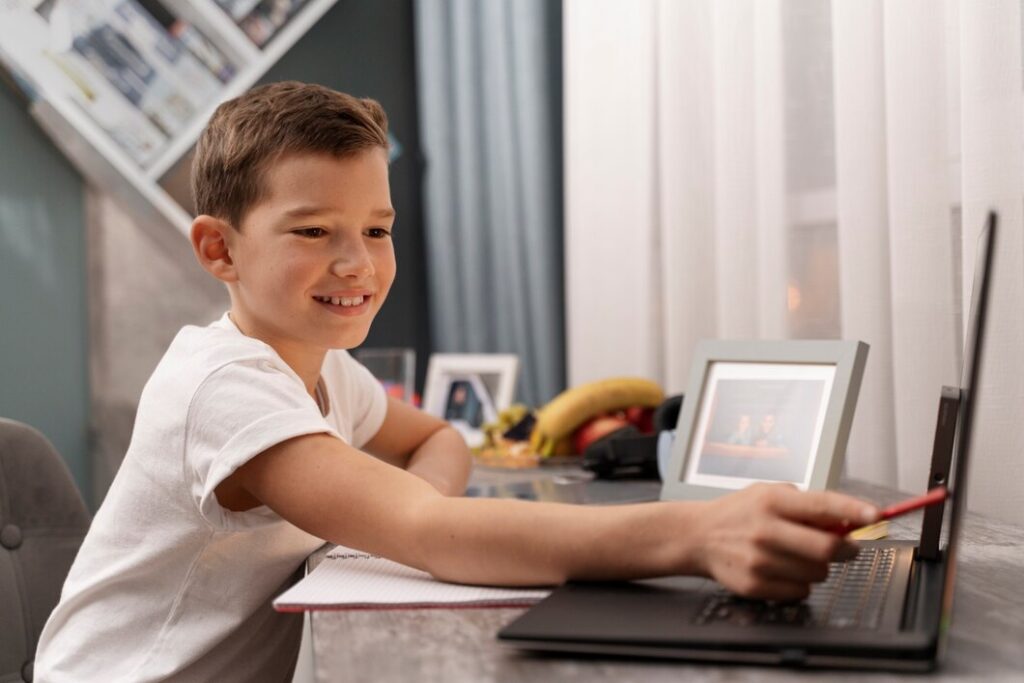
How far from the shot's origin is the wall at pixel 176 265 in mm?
2498

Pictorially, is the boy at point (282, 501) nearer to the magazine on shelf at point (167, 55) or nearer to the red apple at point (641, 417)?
the red apple at point (641, 417)

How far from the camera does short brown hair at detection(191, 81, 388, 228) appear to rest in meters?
1.06

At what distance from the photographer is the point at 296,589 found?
0.82m

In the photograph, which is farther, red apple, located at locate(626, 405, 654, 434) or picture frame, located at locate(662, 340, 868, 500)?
red apple, located at locate(626, 405, 654, 434)

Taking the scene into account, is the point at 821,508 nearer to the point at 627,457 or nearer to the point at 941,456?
the point at 941,456

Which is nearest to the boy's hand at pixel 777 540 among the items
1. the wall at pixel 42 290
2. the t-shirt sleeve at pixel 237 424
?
the t-shirt sleeve at pixel 237 424

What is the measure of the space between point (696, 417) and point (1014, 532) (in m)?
0.35

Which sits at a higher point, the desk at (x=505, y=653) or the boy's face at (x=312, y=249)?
the boy's face at (x=312, y=249)

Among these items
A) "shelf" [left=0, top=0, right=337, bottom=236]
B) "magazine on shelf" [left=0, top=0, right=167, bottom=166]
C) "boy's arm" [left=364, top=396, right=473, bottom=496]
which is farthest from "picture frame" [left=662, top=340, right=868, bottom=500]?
"magazine on shelf" [left=0, top=0, right=167, bottom=166]

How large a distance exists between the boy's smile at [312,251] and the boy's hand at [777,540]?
0.50m

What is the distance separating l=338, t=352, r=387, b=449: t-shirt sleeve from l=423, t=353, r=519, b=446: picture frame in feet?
2.54

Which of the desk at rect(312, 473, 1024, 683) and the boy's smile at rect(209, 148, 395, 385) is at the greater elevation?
the boy's smile at rect(209, 148, 395, 385)

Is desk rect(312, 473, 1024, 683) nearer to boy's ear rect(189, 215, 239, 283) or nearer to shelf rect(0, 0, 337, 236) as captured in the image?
boy's ear rect(189, 215, 239, 283)

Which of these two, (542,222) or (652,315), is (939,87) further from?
(542,222)
